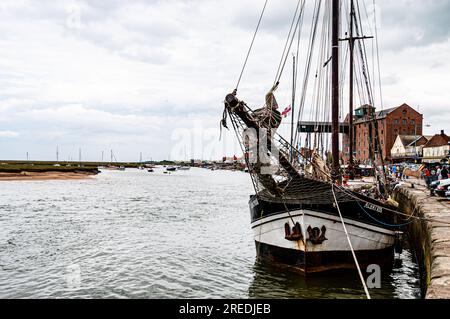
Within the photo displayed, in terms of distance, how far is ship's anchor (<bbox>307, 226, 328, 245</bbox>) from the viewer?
1275 cm

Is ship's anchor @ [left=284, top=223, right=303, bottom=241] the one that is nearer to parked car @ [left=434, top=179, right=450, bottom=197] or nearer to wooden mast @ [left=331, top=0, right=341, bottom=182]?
wooden mast @ [left=331, top=0, right=341, bottom=182]

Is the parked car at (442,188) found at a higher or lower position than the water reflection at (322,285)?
higher

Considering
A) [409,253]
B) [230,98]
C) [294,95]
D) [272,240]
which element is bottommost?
[409,253]

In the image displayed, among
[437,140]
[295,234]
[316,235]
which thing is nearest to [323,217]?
[316,235]

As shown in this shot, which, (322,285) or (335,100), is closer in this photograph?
(322,285)

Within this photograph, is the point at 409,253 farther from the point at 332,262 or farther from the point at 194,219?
the point at 194,219

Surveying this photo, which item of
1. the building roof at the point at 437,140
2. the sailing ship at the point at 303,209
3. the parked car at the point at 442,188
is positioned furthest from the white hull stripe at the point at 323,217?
the building roof at the point at 437,140

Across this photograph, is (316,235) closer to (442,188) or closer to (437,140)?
(442,188)

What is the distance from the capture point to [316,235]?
12.8 m

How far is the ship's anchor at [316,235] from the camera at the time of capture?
1275 cm

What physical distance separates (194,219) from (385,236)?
1854 centimetres

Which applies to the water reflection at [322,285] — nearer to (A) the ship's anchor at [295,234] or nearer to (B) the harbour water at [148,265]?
(B) the harbour water at [148,265]
